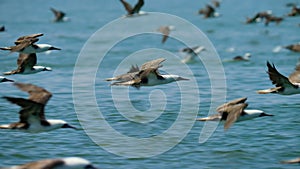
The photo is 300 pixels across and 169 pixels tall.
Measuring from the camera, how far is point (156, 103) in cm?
2202

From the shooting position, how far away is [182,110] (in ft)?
68.7


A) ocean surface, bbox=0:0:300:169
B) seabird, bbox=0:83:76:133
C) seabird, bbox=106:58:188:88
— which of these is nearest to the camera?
seabird, bbox=0:83:76:133

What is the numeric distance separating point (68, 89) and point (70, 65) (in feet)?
21.8

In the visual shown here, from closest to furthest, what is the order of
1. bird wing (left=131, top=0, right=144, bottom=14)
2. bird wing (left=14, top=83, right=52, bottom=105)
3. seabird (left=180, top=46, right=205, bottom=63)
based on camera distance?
bird wing (left=14, top=83, right=52, bottom=105)
bird wing (left=131, top=0, right=144, bottom=14)
seabird (left=180, top=46, right=205, bottom=63)

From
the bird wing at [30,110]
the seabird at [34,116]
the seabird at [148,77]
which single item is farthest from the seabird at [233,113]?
the bird wing at [30,110]

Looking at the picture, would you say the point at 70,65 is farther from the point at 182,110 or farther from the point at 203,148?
the point at 203,148

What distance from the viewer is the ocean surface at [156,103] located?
1609cm

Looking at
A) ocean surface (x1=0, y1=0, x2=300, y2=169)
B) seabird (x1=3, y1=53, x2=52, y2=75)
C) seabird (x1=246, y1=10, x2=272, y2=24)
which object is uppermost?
seabird (x1=246, y1=10, x2=272, y2=24)

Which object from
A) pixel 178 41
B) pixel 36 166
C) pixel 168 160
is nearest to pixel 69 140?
pixel 168 160

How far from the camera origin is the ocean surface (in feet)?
52.8

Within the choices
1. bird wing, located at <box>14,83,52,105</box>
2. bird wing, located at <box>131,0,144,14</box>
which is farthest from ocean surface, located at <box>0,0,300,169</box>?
bird wing, located at <box>131,0,144,14</box>

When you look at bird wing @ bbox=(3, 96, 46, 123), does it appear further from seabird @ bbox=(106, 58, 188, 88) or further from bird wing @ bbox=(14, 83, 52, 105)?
seabird @ bbox=(106, 58, 188, 88)

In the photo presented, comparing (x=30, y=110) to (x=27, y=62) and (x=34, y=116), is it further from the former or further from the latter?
(x=27, y=62)

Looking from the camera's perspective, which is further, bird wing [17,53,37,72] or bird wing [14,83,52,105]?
bird wing [17,53,37,72]
